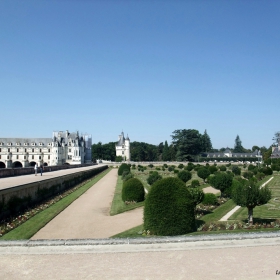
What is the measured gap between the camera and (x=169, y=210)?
9.46m

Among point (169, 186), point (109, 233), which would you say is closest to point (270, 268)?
point (169, 186)

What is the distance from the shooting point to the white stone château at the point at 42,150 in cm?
8975

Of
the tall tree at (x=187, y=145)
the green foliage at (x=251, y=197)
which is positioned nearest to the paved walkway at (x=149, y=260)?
the green foliage at (x=251, y=197)

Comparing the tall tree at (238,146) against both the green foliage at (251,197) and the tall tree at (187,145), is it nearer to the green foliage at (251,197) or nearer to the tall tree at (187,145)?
the tall tree at (187,145)

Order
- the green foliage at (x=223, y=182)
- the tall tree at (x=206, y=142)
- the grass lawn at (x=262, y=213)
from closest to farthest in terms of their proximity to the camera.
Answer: the grass lawn at (x=262, y=213) → the green foliage at (x=223, y=182) → the tall tree at (x=206, y=142)

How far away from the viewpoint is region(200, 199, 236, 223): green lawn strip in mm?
12807

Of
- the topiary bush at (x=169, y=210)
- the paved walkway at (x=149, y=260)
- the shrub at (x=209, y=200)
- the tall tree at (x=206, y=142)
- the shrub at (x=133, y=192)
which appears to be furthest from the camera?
the tall tree at (x=206, y=142)

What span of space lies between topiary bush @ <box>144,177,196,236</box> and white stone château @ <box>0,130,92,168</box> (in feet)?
267

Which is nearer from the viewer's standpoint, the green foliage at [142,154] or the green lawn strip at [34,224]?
the green lawn strip at [34,224]

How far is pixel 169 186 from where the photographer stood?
982 cm

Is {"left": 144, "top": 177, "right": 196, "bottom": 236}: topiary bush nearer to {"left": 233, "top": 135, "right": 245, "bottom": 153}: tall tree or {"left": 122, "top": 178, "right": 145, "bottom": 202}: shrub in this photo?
Answer: {"left": 122, "top": 178, "right": 145, "bottom": 202}: shrub

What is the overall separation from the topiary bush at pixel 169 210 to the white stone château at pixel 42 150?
267ft

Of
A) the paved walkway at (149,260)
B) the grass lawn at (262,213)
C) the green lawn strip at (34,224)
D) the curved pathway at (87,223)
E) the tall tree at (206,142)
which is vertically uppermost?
the tall tree at (206,142)

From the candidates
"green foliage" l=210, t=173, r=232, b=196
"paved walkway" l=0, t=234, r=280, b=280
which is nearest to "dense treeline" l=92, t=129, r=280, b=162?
"green foliage" l=210, t=173, r=232, b=196
